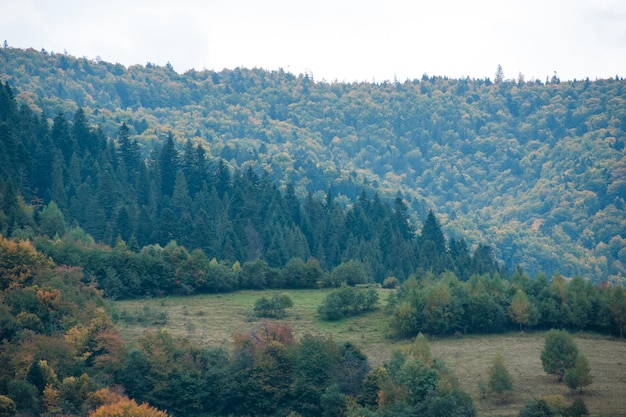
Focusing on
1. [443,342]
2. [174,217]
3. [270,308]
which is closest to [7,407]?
[270,308]

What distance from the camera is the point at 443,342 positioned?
3627 inches

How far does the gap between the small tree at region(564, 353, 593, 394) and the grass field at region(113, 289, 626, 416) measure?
Result: 2.70ft

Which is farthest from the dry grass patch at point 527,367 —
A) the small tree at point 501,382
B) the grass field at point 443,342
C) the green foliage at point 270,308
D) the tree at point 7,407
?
the tree at point 7,407

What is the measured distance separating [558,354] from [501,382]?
24.1 ft

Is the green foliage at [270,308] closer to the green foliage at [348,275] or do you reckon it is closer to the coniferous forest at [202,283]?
the coniferous forest at [202,283]

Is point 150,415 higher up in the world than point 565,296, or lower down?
lower down

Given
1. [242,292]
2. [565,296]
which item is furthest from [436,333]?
[242,292]

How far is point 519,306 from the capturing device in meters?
95.6

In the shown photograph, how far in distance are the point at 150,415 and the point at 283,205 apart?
82630mm

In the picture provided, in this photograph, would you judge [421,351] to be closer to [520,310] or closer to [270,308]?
[520,310]

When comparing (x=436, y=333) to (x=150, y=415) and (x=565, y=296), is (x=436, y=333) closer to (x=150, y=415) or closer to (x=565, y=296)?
(x=565, y=296)

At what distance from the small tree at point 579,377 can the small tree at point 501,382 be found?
4.70m

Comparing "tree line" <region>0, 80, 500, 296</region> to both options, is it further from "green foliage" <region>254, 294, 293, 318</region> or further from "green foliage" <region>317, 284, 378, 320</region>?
"green foliage" <region>317, 284, 378, 320</region>

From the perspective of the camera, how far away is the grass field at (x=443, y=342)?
76625mm
